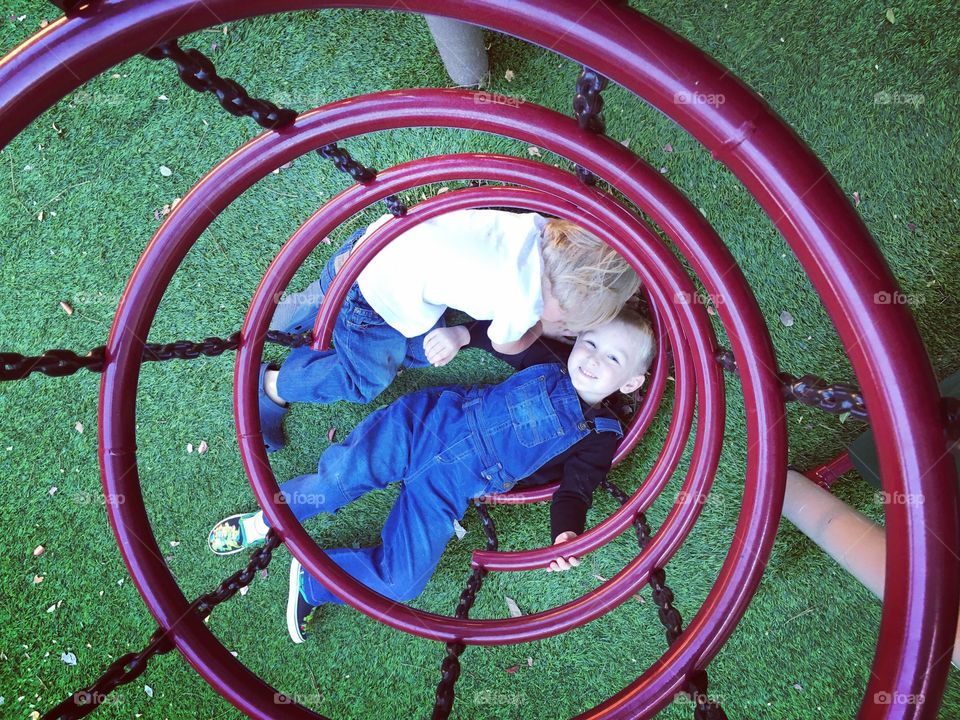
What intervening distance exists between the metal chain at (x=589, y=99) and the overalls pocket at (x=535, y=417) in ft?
4.52

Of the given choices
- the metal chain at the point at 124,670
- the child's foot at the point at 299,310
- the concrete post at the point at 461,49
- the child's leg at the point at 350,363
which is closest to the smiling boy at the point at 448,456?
the child's leg at the point at 350,363

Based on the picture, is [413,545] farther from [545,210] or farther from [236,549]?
[545,210]

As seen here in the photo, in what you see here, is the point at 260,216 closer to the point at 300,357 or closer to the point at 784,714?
the point at 300,357

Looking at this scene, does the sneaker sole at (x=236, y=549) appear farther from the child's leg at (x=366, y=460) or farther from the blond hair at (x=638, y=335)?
the blond hair at (x=638, y=335)

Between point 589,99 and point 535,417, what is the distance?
1613mm

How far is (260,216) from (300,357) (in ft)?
1.88

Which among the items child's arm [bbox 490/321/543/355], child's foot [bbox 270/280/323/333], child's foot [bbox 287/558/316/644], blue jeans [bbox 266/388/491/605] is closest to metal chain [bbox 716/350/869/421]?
child's arm [bbox 490/321/543/355]

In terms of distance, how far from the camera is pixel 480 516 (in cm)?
266

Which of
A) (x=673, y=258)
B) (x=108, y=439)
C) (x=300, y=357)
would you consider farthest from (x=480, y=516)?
(x=108, y=439)

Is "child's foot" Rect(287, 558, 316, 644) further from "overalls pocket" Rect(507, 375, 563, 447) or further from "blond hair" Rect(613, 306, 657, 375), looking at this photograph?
"blond hair" Rect(613, 306, 657, 375)

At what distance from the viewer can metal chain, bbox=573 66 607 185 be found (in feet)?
3.10

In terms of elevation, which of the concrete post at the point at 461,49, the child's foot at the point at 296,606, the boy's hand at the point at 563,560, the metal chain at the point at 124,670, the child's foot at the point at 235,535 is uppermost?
the concrete post at the point at 461,49

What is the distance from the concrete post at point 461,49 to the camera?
200 centimetres

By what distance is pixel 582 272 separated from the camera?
6.84 ft
